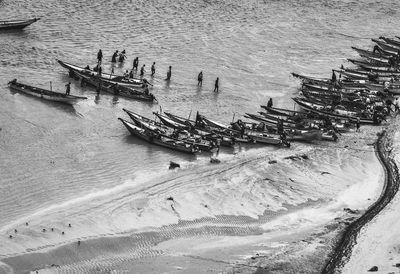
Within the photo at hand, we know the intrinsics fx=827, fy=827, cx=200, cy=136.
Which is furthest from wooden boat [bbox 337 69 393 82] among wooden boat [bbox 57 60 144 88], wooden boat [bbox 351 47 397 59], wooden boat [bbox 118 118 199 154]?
wooden boat [bbox 118 118 199 154]

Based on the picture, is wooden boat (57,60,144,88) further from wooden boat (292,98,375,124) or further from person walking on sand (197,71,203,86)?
wooden boat (292,98,375,124)

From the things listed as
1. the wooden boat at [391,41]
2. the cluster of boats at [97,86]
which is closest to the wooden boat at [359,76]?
the wooden boat at [391,41]

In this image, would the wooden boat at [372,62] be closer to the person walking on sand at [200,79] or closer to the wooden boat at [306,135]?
the person walking on sand at [200,79]

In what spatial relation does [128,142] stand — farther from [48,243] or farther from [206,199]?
[48,243]

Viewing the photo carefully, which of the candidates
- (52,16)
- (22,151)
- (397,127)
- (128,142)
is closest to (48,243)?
(22,151)

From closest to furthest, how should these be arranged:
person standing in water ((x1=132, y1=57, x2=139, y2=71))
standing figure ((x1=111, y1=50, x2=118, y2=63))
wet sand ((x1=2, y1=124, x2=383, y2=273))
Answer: wet sand ((x1=2, y1=124, x2=383, y2=273)) → person standing in water ((x1=132, y1=57, x2=139, y2=71)) → standing figure ((x1=111, y1=50, x2=118, y2=63))

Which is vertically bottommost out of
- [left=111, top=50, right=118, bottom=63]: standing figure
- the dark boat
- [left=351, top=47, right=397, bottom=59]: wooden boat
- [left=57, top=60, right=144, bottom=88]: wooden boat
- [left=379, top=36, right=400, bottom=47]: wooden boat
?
the dark boat

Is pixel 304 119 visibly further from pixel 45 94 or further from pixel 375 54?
pixel 375 54

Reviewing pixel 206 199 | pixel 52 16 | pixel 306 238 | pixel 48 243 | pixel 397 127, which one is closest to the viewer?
pixel 48 243
